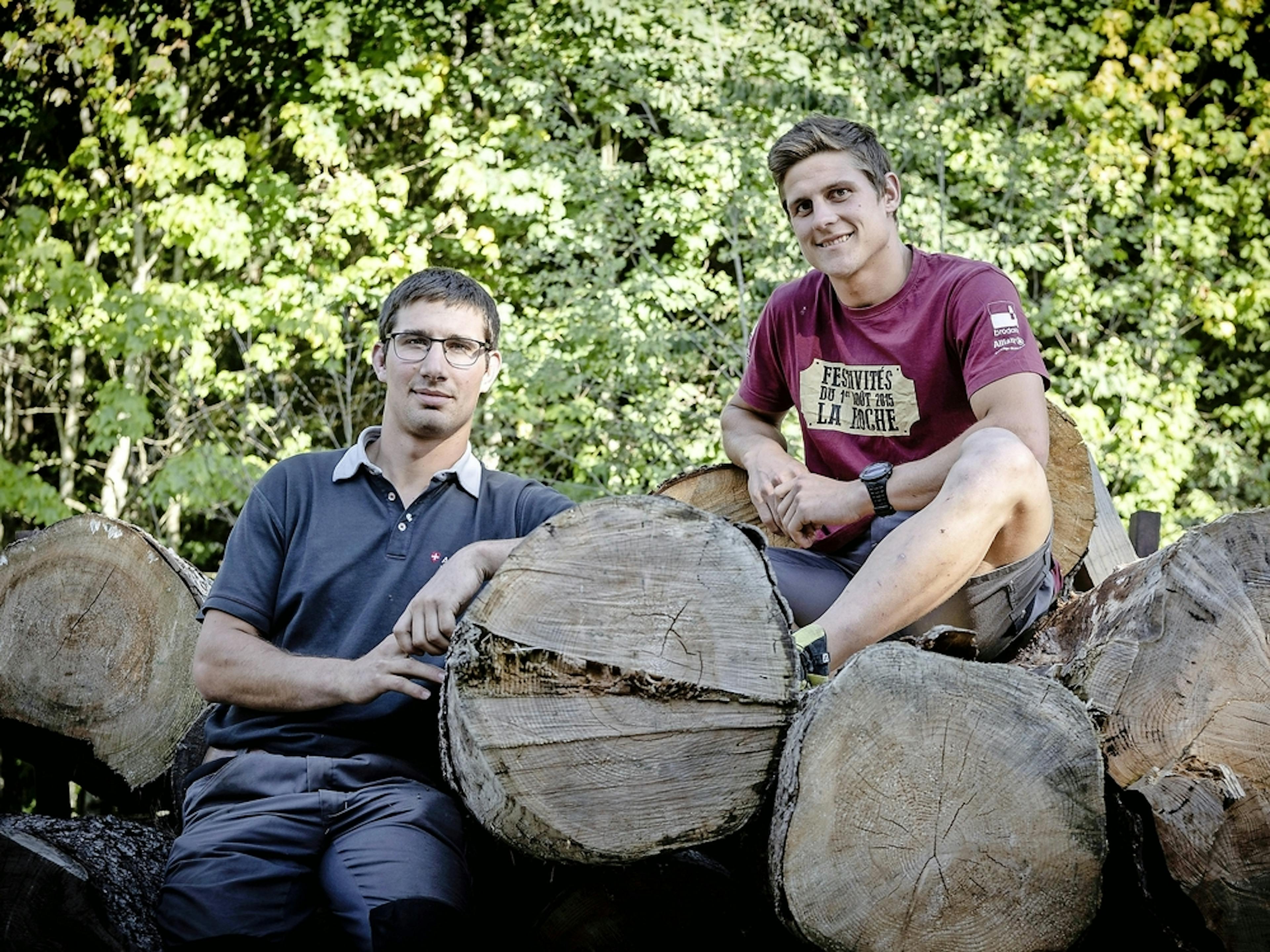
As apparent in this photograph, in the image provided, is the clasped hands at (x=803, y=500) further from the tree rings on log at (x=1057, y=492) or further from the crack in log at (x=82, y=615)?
the crack in log at (x=82, y=615)

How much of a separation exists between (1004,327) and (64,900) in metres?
1.96

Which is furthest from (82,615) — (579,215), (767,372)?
(579,215)

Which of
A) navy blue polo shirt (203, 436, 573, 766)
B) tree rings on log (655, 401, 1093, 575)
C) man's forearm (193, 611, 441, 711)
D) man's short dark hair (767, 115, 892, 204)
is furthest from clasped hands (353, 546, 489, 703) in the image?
man's short dark hair (767, 115, 892, 204)

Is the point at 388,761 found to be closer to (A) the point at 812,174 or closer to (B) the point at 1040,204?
(A) the point at 812,174

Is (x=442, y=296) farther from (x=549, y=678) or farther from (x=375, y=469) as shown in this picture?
(x=549, y=678)

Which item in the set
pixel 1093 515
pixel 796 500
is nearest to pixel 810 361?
pixel 796 500

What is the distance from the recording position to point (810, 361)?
2508 mm

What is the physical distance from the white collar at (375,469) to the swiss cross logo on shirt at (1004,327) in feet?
3.44

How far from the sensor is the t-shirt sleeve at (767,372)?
2621mm

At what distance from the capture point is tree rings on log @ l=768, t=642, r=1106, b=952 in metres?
1.38

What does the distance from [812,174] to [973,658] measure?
126cm

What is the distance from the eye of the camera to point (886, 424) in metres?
2.36

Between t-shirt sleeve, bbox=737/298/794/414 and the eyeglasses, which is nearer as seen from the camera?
the eyeglasses

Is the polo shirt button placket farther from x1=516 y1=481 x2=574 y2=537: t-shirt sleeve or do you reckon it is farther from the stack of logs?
the stack of logs
